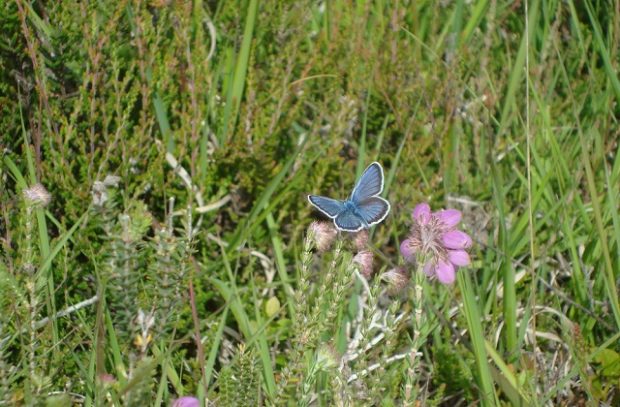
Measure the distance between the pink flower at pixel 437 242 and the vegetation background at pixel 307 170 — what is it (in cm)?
26

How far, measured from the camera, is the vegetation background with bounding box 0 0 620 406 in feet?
9.23

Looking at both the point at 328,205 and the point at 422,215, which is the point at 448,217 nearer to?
the point at 422,215

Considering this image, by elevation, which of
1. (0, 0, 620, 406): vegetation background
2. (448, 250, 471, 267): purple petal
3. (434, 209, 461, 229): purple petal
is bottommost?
(0, 0, 620, 406): vegetation background

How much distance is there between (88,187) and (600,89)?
220 cm

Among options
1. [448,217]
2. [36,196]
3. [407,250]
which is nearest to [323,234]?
[407,250]

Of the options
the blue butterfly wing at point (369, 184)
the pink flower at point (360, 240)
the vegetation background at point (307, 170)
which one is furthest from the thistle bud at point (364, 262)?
the vegetation background at point (307, 170)

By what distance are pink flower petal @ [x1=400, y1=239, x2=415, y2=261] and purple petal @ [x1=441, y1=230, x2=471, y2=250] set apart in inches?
3.7

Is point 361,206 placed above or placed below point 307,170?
above

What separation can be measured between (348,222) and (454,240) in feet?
0.90

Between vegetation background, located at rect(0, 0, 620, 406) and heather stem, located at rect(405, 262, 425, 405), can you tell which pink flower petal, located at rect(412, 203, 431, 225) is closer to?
heather stem, located at rect(405, 262, 425, 405)

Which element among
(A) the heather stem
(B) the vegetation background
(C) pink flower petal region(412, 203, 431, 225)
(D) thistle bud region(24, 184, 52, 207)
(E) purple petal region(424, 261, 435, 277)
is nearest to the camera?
(A) the heather stem

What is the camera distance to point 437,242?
2166 millimetres

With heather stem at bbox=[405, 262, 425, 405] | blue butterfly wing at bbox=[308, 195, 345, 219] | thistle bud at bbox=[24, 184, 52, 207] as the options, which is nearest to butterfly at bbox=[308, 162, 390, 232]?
blue butterfly wing at bbox=[308, 195, 345, 219]

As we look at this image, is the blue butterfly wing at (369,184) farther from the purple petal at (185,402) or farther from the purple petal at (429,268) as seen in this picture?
the purple petal at (185,402)
